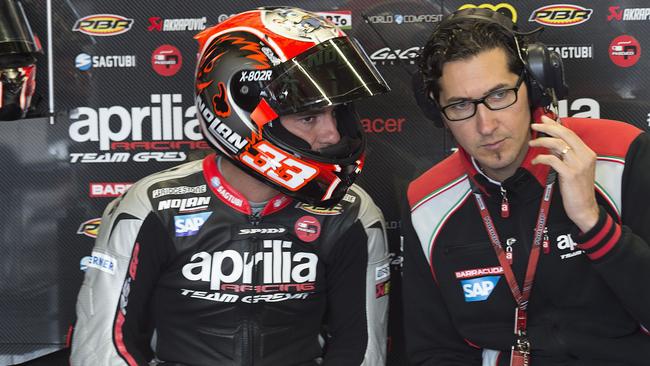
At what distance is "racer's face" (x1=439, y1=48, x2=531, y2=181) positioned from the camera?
6.76 ft

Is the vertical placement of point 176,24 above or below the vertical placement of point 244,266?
above

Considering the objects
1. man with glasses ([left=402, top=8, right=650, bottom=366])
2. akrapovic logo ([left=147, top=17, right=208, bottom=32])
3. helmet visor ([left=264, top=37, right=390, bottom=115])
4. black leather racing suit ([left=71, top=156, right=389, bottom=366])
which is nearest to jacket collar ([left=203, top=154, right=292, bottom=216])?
black leather racing suit ([left=71, top=156, right=389, bottom=366])

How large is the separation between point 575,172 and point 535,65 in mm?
291

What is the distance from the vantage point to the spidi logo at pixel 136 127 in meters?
3.23

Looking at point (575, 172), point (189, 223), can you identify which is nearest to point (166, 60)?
point (189, 223)

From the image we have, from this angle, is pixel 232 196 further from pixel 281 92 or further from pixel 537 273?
pixel 537 273

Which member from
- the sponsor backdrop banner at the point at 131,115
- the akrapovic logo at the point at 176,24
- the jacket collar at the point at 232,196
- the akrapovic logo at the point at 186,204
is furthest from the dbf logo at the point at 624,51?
the akrapovic logo at the point at 186,204

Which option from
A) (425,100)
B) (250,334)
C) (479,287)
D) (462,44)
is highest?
(462,44)

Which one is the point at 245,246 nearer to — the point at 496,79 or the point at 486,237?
the point at 486,237

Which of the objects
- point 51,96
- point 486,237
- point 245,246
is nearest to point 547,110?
point 486,237

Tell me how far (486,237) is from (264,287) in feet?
2.14

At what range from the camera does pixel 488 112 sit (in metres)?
2.06

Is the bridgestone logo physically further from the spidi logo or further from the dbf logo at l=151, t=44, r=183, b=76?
the dbf logo at l=151, t=44, r=183, b=76

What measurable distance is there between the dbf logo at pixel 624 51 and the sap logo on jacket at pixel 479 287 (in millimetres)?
1273
